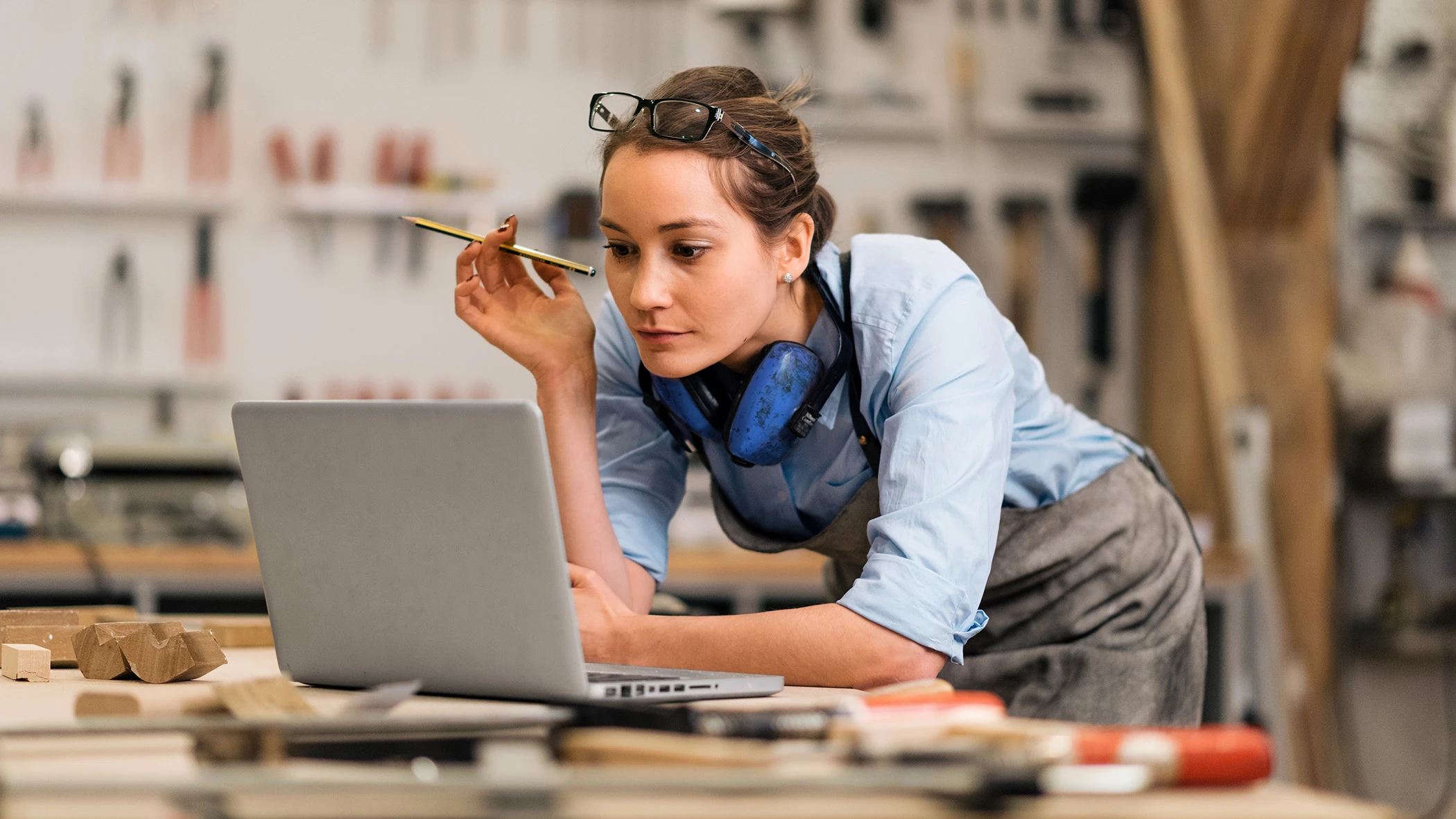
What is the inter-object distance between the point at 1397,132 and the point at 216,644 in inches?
134

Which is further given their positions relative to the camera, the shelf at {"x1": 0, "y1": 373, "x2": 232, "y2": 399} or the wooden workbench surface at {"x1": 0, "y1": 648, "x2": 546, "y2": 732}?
the shelf at {"x1": 0, "y1": 373, "x2": 232, "y2": 399}

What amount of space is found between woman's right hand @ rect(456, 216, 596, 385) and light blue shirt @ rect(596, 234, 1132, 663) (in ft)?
0.29

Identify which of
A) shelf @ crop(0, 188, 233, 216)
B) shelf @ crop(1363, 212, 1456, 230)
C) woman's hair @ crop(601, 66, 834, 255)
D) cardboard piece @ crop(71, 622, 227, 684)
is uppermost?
woman's hair @ crop(601, 66, 834, 255)

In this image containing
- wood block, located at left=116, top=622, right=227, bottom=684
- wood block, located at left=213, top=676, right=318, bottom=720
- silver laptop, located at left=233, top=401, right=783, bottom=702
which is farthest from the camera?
wood block, located at left=116, top=622, right=227, bottom=684

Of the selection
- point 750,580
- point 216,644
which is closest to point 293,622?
point 216,644

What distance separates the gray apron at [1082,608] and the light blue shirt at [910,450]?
0.09 feet

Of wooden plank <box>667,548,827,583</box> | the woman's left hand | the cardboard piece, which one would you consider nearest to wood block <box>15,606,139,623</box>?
the cardboard piece

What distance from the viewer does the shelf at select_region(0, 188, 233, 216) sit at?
132 inches

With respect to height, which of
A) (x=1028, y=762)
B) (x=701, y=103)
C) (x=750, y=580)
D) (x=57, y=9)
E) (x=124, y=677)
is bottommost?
(x=750, y=580)

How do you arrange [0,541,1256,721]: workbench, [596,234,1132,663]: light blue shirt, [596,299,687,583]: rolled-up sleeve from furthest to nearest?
[0,541,1256,721]: workbench
[596,299,687,583]: rolled-up sleeve
[596,234,1132,663]: light blue shirt

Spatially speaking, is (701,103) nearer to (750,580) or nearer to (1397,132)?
(750,580)

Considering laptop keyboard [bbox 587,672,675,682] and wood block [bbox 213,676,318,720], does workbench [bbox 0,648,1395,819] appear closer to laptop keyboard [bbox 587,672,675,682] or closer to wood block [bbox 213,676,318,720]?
wood block [bbox 213,676,318,720]

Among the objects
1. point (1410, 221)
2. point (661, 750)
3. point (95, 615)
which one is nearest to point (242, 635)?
point (95, 615)

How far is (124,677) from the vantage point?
3.38 feet
